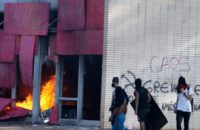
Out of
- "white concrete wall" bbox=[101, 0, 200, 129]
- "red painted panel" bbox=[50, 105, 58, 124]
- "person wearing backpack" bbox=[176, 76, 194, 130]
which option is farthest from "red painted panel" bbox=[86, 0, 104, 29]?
"person wearing backpack" bbox=[176, 76, 194, 130]

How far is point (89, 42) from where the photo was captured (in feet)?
57.5

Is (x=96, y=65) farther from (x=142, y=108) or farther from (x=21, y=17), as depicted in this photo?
(x=142, y=108)

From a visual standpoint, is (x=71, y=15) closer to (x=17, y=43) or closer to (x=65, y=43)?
(x=65, y=43)

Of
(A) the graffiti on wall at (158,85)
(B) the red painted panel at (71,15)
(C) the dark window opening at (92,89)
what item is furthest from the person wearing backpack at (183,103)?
(B) the red painted panel at (71,15)

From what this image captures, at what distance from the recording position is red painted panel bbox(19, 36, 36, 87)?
725 inches

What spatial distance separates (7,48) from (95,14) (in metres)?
3.51

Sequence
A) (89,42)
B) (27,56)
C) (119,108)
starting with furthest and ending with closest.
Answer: (27,56), (89,42), (119,108)

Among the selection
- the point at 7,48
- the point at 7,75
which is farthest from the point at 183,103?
the point at 7,48

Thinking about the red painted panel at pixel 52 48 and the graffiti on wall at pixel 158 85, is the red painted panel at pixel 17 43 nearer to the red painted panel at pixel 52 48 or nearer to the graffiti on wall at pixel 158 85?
the red painted panel at pixel 52 48

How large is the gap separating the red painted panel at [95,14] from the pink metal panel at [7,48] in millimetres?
2931

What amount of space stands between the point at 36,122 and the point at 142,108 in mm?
6199

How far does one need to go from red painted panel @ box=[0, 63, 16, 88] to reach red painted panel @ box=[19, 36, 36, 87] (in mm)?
407

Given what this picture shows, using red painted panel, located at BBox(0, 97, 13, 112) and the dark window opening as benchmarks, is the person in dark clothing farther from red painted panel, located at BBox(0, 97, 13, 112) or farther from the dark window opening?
red painted panel, located at BBox(0, 97, 13, 112)

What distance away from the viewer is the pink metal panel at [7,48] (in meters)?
18.7
